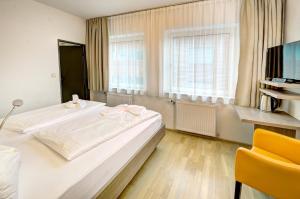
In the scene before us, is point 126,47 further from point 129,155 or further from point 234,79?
point 129,155

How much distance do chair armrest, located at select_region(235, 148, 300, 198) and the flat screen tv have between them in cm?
113

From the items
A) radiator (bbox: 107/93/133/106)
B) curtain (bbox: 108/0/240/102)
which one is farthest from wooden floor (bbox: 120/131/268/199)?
radiator (bbox: 107/93/133/106)

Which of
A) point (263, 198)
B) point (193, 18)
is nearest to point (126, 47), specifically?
point (193, 18)

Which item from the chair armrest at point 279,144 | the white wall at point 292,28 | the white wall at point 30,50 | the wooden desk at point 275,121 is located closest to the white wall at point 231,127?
the wooden desk at point 275,121

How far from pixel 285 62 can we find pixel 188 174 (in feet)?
→ 6.20

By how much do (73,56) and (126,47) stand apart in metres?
1.70

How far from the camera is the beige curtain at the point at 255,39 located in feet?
8.39

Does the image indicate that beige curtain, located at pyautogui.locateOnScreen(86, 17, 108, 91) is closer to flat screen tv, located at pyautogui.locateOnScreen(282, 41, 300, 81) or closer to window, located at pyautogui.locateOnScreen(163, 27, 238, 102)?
window, located at pyautogui.locateOnScreen(163, 27, 238, 102)

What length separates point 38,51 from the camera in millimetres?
3391

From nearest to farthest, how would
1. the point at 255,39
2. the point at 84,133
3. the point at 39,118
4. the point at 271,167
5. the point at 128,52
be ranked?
1. the point at 271,167
2. the point at 84,133
3. the point at 39,118
4. the point at 255,39
5. the point at 128,52

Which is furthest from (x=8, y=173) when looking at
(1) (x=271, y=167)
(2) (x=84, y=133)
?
(1) (x=271, y=167)

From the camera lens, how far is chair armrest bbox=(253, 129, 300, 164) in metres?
1.62

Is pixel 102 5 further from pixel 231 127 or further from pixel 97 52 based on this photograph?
pixel 231 127

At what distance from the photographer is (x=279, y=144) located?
1721mm
